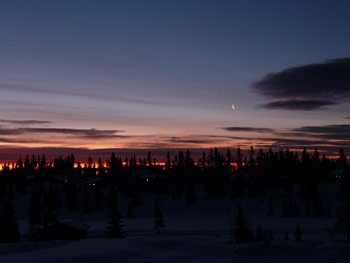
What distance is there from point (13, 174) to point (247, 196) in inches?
4373

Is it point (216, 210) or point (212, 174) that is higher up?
point (212, 174)

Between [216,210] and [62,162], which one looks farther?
[62,162]

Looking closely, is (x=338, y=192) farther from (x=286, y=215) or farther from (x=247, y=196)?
(x=286, y=215)

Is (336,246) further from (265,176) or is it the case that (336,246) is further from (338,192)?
(265,176)

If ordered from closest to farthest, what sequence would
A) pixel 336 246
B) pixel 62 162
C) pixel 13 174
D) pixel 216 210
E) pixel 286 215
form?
pixel 336 246 < pixel 286 215 < pixel 216 210 < pixel 13 174 < pixel 62 162

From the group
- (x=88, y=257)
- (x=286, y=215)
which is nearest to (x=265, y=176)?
(x=286, y=215)

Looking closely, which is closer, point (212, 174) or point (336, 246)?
point (336, 246)

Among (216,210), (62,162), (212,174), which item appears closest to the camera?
(216,210)

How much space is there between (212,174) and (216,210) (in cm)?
2328

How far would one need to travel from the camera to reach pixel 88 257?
94.8ft

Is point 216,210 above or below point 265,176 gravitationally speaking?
below

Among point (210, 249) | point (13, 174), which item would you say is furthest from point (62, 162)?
point (210, 249)

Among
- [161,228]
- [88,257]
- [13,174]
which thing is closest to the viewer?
[88,257]

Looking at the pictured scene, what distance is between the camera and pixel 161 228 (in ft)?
209
